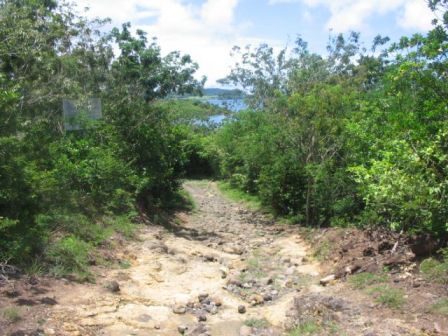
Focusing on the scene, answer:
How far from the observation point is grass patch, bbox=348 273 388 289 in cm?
714

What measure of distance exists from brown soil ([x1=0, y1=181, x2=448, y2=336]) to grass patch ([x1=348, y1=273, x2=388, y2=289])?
0.14m

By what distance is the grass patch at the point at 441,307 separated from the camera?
5648mm

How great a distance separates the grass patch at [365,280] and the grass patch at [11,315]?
15.2 feet

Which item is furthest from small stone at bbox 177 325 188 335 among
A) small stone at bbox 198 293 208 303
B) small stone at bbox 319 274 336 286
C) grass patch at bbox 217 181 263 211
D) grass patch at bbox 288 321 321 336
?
grass patch at bbox 217 181 263 211

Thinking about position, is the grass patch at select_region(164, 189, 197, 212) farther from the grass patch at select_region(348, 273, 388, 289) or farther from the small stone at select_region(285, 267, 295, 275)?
the grass patch at select_region(348, 273, 388, 289)

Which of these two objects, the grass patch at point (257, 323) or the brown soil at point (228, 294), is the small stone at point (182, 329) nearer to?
the brown soil at point (228, 294)

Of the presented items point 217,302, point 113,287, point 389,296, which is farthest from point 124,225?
point 389,296

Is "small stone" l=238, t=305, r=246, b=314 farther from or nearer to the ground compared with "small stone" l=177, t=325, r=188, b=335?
farther from the ground

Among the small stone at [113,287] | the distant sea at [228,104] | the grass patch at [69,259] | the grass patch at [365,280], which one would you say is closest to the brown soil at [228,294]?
the small stone at [113,287]

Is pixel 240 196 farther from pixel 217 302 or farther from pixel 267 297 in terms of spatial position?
pixel 217 302

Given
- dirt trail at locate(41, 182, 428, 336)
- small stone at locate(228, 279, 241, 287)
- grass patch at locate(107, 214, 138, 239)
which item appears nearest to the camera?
dirt trail at locate(41, 182, 428, 336)

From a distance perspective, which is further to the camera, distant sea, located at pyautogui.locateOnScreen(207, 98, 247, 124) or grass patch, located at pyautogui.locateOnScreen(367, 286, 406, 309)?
distant sea, located at pyautogui.locateOnScreen(207, 98, 247, 124)

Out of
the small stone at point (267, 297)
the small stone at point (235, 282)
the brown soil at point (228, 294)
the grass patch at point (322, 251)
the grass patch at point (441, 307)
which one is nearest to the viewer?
the grass patch at point (441, 307)

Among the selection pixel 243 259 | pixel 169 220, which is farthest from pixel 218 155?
pixel 243 259
